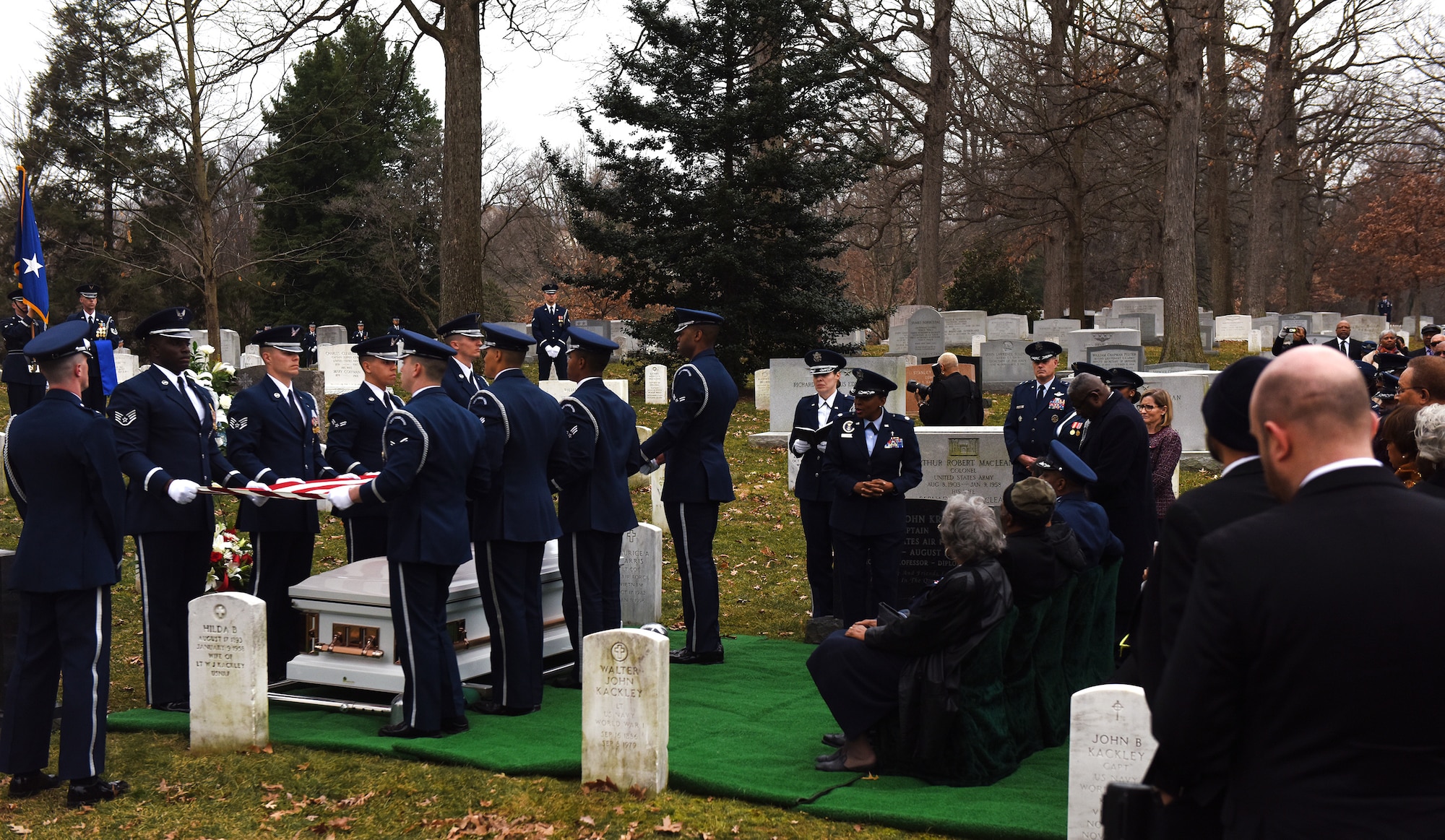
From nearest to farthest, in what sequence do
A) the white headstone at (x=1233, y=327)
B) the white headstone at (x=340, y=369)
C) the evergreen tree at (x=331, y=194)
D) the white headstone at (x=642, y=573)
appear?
the white headstone at (x=642, y=573) → the white headstone at (x=340, y=369) → the white headstone at (x=1233, y=327) → the evergreen tree at (x=331, y=194)

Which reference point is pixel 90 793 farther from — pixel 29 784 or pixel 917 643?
pixel 917 643

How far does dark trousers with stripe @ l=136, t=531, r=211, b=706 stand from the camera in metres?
6.67

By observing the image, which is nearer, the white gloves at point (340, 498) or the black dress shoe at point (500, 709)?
the white gloves at point (340, 498)

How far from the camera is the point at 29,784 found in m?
5.51

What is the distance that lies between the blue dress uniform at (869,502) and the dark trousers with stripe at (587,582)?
1468mm

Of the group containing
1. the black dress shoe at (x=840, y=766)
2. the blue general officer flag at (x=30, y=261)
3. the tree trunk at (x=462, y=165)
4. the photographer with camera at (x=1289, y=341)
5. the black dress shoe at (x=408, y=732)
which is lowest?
the black dress shoe at (x=840, y=766)

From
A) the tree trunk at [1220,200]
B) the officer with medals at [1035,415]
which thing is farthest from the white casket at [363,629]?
the tree trunk at [1220,200]

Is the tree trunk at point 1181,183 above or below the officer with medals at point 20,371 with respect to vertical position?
above

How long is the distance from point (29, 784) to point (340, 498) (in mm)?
1829

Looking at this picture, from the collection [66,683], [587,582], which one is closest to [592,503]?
[587,582]

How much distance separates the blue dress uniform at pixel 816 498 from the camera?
27.3ft

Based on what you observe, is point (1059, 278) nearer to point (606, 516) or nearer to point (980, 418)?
point (980, 418)

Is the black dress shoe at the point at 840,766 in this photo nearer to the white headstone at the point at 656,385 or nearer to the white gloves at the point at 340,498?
the white gloves at the point at 340,498

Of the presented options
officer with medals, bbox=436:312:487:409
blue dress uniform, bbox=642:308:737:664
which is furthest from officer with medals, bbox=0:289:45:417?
blue dress uniform, bbox=642:308:737:664
